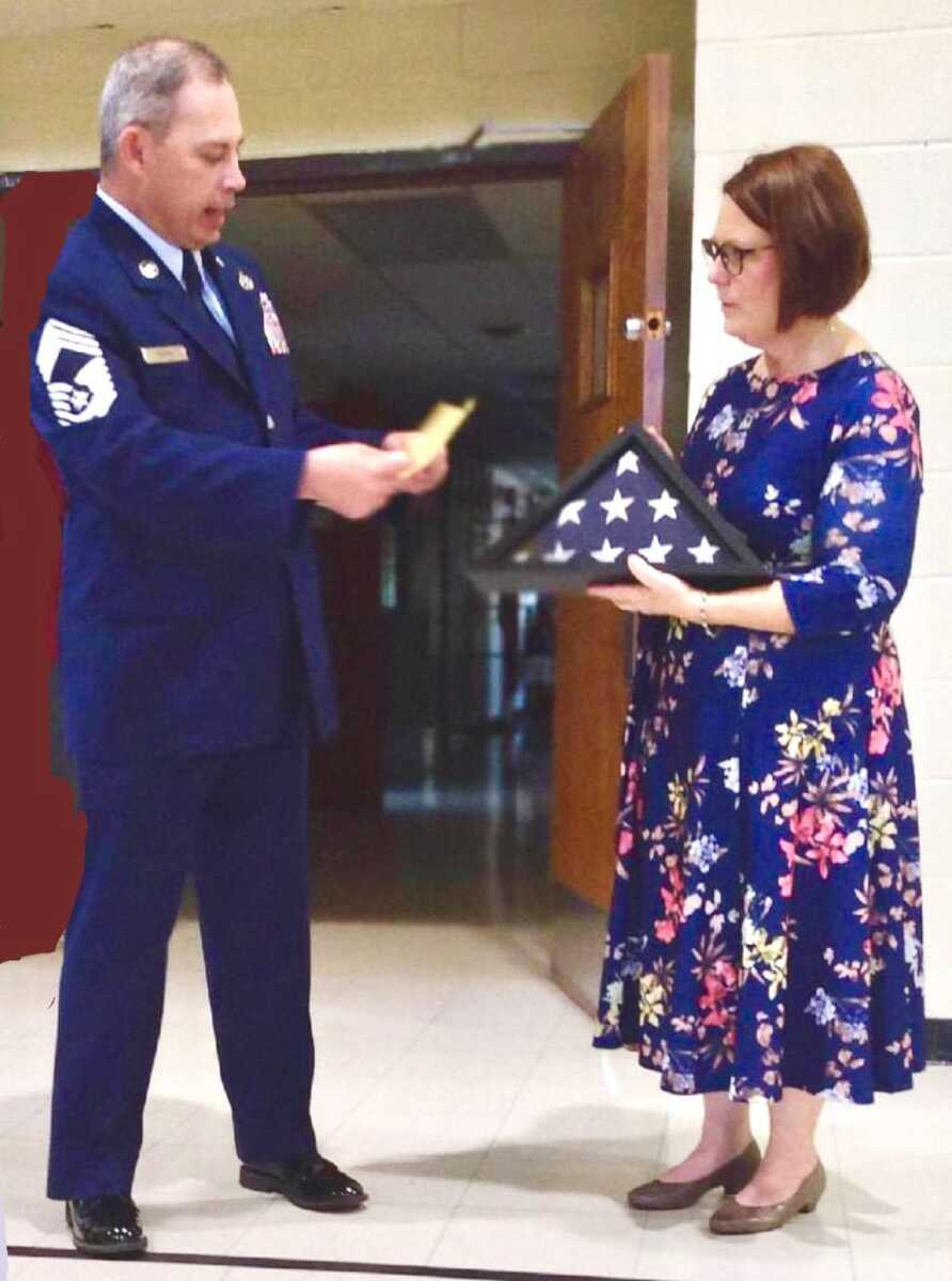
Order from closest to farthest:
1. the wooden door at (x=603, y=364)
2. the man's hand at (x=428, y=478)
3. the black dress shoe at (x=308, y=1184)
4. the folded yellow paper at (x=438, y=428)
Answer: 1. the folded yellow paper at (x=438, y=428)
2. the man's hand at (x=428, y=478)
3. the black dress shoe at (x=308, y=1184)
4. the wooden door at (x=603, y=364)

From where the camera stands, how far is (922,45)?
2578mm

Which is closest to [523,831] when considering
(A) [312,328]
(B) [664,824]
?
(A) [312,328]

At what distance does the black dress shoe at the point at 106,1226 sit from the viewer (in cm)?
173

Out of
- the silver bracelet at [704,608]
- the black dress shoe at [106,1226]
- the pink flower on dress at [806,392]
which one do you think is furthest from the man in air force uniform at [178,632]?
the pink flower on dress at [806,392]

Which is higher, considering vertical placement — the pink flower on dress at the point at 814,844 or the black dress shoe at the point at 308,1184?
the pink flower on dress at the point at 814,844

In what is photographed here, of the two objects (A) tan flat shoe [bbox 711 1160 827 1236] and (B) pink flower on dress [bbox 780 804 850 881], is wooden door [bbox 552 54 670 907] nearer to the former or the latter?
(B) pink flower on dress [bbox 780 804 850 881]

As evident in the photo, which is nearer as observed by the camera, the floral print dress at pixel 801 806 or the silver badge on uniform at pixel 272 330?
the floral print dress at pixel 801 806

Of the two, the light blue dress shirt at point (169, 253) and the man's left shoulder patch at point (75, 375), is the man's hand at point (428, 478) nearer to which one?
the man's left shoulder patch at point (75, 375)

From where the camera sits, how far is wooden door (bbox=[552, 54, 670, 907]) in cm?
250

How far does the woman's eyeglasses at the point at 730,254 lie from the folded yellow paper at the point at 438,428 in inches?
38.4

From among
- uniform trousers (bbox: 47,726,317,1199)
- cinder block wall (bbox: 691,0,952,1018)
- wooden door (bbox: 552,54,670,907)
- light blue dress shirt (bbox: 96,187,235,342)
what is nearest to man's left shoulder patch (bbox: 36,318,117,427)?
light blue dress shirt (bbox: 96,187,235,342)

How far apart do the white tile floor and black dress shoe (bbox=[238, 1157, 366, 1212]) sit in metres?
0.02

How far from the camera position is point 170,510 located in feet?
5.04

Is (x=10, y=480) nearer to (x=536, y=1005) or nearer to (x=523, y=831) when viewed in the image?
(x=536, y=1005)
